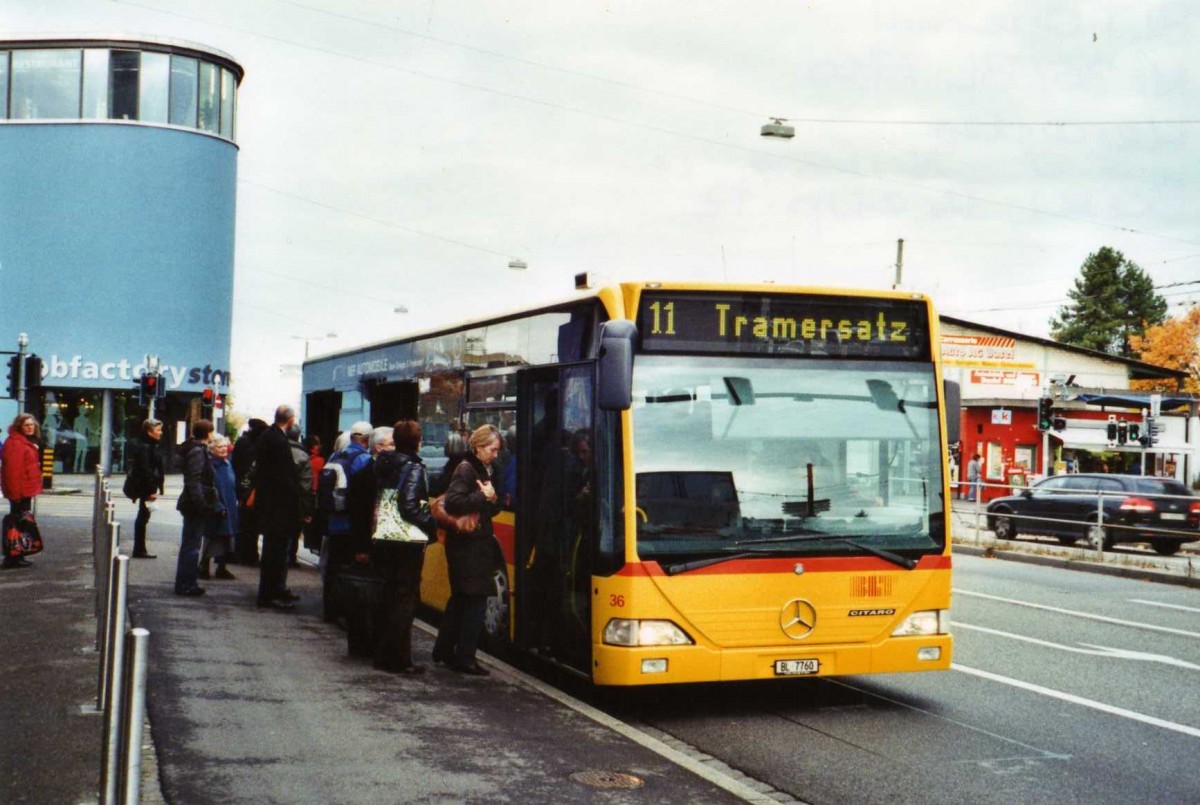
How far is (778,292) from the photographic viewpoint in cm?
916

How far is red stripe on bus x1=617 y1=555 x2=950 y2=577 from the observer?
27.9ft

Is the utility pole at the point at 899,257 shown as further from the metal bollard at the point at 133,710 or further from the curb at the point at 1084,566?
the metal bollard at the point at 133,710

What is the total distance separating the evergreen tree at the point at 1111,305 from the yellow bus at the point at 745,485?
10491 cm

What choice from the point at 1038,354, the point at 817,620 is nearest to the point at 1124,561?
the point at 817,620

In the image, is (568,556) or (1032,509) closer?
(568,556)

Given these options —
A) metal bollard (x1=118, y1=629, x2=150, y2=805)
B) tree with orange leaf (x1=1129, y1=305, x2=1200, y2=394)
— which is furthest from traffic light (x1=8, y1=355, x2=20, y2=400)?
tree with orange leaf (x1=1129, y1=305, x2=1200, y2=394)

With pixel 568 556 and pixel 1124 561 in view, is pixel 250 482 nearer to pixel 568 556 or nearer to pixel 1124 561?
pixel 568 556

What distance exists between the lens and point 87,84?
5253 centimetres

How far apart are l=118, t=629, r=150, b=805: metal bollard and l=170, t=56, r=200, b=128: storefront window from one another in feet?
172

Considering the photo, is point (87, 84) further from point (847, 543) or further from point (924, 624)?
point (924, 624)

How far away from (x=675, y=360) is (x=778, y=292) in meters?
0.88

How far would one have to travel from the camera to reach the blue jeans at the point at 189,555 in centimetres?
1368

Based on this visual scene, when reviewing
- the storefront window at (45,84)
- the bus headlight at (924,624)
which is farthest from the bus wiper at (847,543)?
the storefront window at (45,84)

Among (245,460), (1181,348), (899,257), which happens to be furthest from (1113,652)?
(1181,348)
